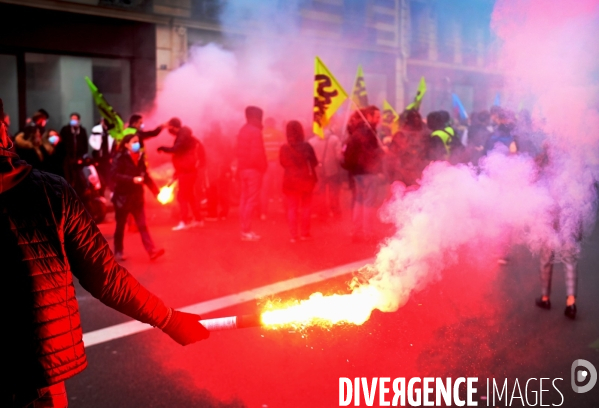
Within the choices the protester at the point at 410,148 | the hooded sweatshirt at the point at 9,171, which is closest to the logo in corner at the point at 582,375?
the hooded sweatshirt at the point at 9,171

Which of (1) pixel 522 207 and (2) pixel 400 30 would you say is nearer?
(1) pixel 522 207

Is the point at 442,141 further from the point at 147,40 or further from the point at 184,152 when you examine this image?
the point at 147,40

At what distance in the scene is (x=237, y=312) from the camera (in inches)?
227

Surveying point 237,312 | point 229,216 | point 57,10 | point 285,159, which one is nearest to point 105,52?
point 57,10

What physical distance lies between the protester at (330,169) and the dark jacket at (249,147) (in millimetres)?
2098

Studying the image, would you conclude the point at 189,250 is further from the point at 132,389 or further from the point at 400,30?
the point at 400,30

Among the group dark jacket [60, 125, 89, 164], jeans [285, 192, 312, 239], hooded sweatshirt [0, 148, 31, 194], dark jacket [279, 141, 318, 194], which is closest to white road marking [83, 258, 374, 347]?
jeans [285, 192, 312, 239]

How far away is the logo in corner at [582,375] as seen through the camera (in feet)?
13.4

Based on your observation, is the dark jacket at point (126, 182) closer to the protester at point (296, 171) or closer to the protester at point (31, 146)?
the protester at point (296, 171)

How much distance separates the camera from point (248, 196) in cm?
952

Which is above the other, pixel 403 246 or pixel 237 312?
pixel 403 246

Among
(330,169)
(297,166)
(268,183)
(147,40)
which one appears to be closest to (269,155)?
(268,183)

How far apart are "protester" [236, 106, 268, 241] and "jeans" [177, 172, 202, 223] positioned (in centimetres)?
105

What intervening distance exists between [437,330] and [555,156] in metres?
1.64
